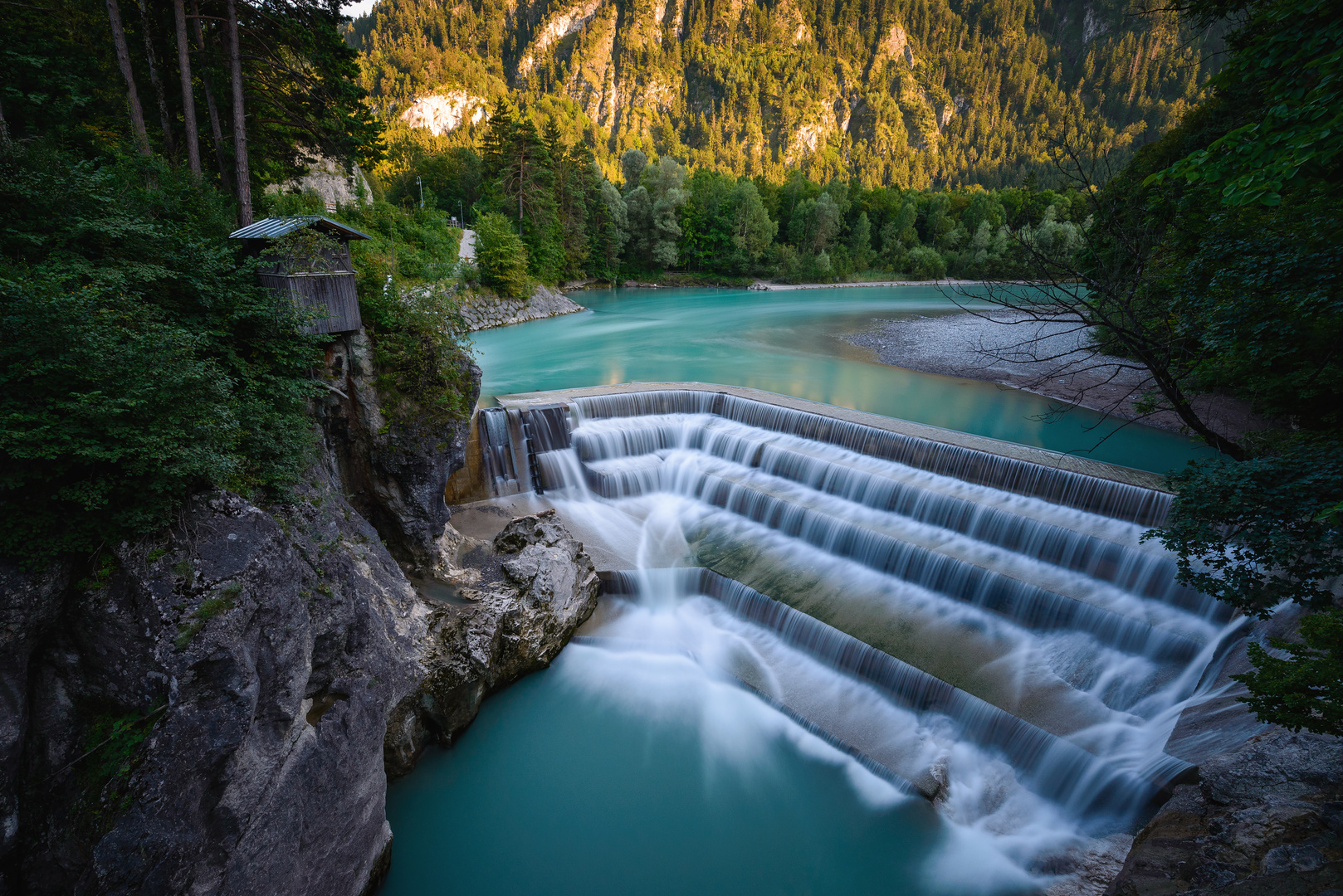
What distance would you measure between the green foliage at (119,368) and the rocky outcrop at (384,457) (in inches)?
59.3

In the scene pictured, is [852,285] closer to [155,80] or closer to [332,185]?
[332,185]

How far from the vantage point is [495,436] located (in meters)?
13.2

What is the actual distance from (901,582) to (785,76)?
192719mm

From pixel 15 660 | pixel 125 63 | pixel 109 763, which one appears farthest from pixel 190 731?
pixel 125 63

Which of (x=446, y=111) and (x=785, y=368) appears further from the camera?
(x=446, y=111)

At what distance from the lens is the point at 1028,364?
36.2 ft

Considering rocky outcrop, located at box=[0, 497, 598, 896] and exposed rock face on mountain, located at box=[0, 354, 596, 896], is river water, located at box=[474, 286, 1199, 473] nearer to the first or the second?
exposed rock face on mountain, located at box=[0, 354, 596, 896]

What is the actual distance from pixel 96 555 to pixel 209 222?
6.11 metres

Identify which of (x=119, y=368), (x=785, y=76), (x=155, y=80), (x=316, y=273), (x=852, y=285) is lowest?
(x=119, y=368)

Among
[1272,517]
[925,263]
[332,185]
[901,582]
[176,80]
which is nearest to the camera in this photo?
[1272,517]

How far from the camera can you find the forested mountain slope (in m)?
128

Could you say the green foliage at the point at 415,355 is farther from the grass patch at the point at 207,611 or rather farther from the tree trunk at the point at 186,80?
the tree trunk at the point at 186,80

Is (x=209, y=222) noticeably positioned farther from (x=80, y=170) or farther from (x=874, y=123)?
(x=874, y=123)

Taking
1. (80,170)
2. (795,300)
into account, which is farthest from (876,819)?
(795,300)
